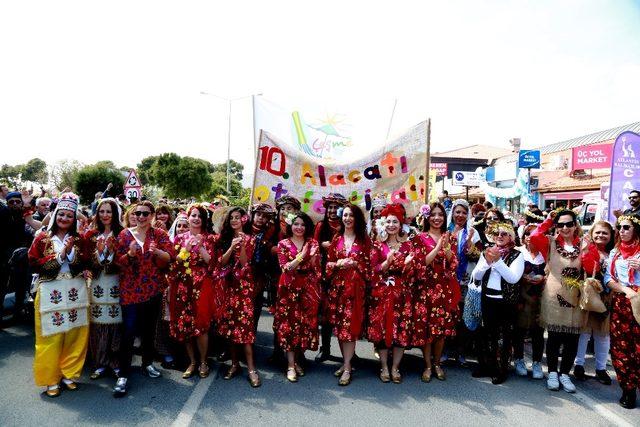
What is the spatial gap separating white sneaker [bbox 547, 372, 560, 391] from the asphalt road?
0.19ft

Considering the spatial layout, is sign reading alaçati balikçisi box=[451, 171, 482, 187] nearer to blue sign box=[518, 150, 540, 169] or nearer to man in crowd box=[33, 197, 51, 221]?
blue sign box=[518, 150, 540, 169]

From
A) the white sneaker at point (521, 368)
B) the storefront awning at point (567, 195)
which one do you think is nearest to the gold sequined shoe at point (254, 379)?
the white sneaker at point (521, 368)

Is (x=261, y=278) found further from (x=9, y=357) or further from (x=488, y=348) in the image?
(x=9, y=357)

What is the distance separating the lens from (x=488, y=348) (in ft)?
13.9

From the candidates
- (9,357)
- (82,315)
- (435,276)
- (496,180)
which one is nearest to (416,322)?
(435,276)

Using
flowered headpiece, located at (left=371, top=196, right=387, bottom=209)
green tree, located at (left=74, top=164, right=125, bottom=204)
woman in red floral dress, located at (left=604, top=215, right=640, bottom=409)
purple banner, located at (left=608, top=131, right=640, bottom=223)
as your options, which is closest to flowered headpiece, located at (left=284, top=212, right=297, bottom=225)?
flowered headpiece, located at (left=371, top=196, right=387, bottom=209)

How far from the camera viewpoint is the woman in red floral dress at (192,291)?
4.06 metres

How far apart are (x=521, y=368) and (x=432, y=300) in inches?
49.9

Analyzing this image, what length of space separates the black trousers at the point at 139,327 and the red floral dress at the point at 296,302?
1228 millimetres

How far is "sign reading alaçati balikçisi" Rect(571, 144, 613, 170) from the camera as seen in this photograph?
19422 millimetres

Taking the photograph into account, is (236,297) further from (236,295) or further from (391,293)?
(391,293)

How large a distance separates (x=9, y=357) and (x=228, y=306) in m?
2.61

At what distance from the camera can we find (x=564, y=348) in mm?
4094

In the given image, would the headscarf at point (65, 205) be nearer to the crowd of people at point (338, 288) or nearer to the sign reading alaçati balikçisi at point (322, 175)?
the crowd of people at point (338, 288)
